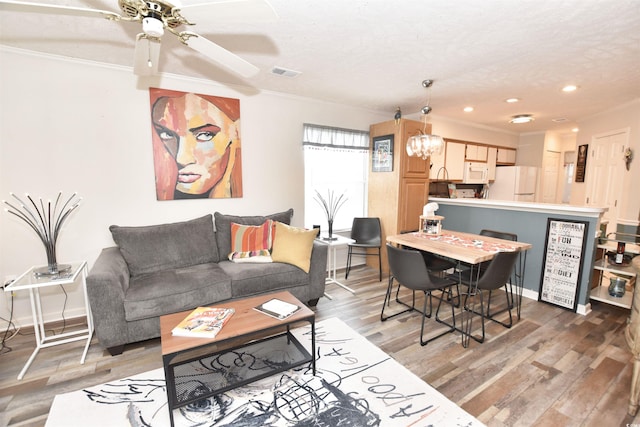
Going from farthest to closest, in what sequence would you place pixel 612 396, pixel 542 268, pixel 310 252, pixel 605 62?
pixel 542 268 → pixel 310 252 → pixel 605 62 → pixel 612 396

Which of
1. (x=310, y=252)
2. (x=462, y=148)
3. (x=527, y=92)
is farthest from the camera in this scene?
(x=462, y=148)

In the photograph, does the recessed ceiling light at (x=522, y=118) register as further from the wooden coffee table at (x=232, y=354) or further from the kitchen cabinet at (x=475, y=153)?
A: the wooden coffee table at (x=232, y=354)

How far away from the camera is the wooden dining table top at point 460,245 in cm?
236

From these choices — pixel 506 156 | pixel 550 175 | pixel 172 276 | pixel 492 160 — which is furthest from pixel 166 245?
pixel 550 175

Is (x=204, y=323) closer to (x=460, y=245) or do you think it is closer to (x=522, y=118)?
(x=460, y=245)

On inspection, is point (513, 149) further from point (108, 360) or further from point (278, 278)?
point (108, 360)

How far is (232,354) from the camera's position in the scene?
86.7 inches

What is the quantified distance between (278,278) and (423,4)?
7.83ft

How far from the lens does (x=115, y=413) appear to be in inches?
65.9

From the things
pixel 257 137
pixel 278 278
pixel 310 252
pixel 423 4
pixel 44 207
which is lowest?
pixel 278 278

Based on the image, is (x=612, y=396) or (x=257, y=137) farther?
(x=257, y=137)

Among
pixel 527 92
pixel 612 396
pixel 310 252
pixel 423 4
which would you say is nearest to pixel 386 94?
pixel 527 92

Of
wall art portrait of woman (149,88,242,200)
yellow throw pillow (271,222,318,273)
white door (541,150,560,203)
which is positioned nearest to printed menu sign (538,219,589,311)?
yellow throw pillow (271,222,318,273)

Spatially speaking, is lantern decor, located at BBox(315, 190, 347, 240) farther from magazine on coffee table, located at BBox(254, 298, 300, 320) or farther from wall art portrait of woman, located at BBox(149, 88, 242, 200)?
magazine on coffee table, located at BBox(254, 298, 300, 320)
